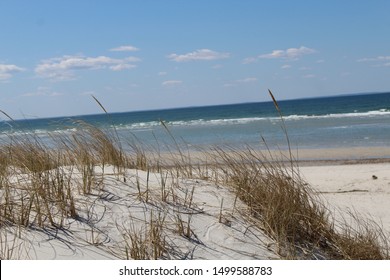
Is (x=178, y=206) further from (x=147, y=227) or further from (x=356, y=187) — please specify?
(x=356, y=187)

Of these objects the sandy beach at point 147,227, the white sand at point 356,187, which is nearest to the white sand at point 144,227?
the sandy beach at point 147,227

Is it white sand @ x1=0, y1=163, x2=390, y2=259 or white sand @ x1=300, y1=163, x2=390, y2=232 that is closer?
white sand @ x1=0, y1=163, x2=390, y2=259

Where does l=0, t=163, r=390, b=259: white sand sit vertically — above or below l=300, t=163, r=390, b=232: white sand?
above

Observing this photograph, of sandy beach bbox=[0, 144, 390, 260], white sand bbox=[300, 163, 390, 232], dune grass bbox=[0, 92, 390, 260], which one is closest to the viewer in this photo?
sandy beach bbox=[0, 144, 390, 260]

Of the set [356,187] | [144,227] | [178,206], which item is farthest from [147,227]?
[356,187]

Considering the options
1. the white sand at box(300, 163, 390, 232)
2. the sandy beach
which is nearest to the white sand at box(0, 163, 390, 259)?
the sandy beach

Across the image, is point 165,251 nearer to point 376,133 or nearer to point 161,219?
point 161,219

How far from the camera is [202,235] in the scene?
3.56 m

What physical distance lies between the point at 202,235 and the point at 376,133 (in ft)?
63.6

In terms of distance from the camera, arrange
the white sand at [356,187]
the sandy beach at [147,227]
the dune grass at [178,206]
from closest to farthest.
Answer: the sandy beach at [147,227] → the dune grass at [178,206] → the white sand at [356,187]

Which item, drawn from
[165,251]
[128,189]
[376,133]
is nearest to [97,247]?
[165,251]

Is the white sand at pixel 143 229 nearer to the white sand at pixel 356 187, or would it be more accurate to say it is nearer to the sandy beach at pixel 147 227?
the sandy beach at pixel 147 227

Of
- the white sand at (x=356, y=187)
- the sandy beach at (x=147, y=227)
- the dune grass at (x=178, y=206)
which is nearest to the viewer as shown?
the sandy beach at (x=147, y=227)

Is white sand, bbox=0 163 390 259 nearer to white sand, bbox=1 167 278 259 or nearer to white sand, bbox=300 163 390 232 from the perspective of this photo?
white sand, bbox=1 167 278 259
